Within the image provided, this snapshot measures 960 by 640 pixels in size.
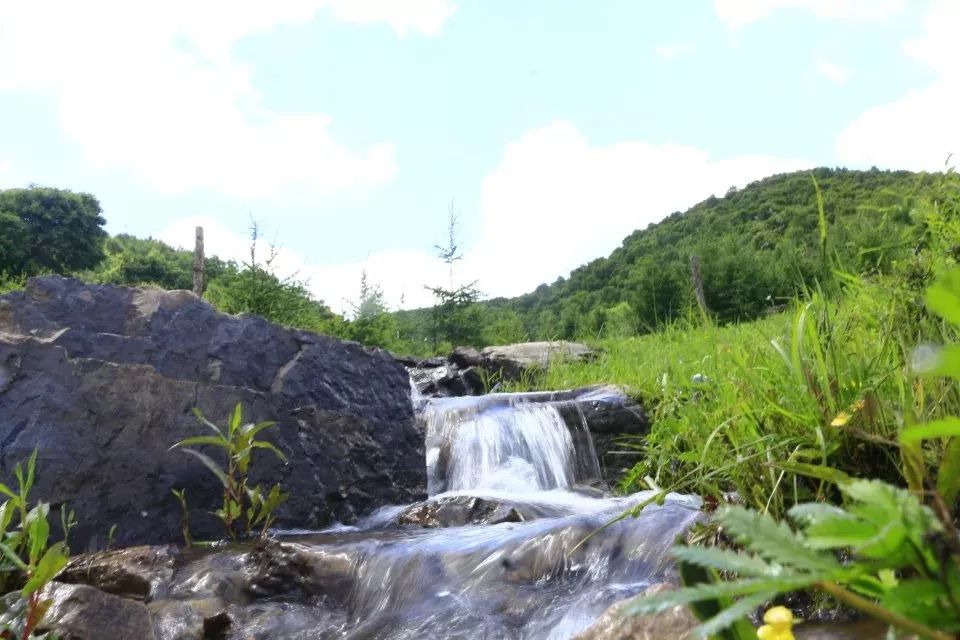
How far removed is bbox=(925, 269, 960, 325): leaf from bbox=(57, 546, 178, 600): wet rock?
138 inches

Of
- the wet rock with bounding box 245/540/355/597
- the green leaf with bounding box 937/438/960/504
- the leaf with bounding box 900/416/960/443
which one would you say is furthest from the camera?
the wet rock with bounding box 245/540/355/597

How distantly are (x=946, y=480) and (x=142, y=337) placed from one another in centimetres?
470

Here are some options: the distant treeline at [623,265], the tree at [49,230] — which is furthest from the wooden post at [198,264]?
the tree at [49,230]

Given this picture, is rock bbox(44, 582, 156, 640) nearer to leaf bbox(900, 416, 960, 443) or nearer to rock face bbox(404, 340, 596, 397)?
leaf bbox(900, 416, 960, 443)

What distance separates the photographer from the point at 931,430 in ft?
1.18

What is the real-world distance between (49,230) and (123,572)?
1653 inches

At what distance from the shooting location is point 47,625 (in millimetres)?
2328

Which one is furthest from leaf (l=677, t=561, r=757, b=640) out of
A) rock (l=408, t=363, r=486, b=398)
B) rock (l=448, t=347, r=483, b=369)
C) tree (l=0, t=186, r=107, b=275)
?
tree (l=0, t=186, r=107, b=275)

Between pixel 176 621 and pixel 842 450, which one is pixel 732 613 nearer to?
pixel 842 450

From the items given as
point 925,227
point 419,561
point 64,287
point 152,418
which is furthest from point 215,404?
point 925,227

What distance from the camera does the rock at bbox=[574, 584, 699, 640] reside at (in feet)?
5.58

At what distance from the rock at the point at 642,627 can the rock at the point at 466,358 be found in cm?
904

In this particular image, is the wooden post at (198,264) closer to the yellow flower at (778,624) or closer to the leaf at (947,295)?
→ the yellow flower at (778,624)

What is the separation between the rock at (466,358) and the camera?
11109 millimetres
